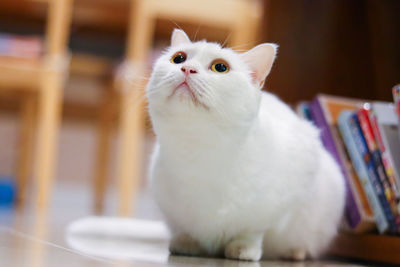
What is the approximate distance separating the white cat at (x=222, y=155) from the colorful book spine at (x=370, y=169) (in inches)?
8.3

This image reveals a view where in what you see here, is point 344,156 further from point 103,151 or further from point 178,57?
point 103,151

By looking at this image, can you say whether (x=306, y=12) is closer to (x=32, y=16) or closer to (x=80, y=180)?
(x=32, y=16)

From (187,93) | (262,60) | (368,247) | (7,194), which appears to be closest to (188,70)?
(187,93)

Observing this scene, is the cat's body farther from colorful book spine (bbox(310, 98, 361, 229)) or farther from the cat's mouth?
colorful book spine (bbox(310, 98, 361, 229))

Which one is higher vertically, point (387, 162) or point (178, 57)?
point (178, 57)

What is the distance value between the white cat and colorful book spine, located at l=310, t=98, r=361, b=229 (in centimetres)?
24

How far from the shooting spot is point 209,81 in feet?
3.22

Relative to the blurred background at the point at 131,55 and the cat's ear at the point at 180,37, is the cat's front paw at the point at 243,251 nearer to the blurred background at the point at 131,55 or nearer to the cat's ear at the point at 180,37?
the blurred background at the point at 131,55

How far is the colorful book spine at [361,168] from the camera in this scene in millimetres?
1323

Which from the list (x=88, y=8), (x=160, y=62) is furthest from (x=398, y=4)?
(x=88, y=8)

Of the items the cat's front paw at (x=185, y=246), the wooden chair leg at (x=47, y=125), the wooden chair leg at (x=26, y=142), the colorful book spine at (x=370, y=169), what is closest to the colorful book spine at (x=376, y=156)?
the colorful book spine at (x=370, y=169)

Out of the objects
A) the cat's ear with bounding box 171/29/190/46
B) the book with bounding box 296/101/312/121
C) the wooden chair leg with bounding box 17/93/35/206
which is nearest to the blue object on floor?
the wooden chair leg with bounding box 17/93/35/206

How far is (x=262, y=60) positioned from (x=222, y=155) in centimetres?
21

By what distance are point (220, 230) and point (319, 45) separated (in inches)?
39.2
